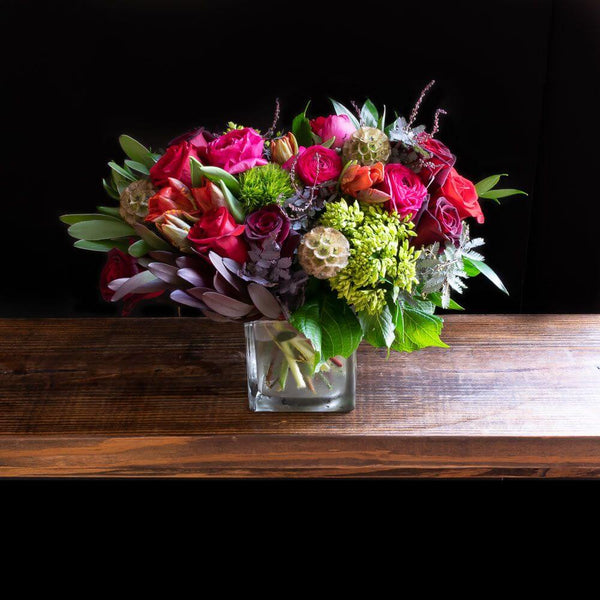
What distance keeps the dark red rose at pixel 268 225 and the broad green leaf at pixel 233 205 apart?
0.05ft

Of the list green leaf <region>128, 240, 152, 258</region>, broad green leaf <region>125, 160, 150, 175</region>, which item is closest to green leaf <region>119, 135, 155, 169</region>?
broad green leaf <region>125, 160, 150, 175</region>

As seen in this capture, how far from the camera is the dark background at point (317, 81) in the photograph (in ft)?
4.48

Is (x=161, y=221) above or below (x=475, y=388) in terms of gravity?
above

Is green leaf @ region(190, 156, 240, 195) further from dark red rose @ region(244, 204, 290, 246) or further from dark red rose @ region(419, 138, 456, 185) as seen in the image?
dark red rose @ region(419, 138, 456, 185)

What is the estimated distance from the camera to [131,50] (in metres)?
1.39

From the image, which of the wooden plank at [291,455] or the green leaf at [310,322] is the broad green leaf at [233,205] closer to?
the green leaf at [310,322]

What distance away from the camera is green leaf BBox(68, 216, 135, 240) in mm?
991

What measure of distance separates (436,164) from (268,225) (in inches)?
8.0

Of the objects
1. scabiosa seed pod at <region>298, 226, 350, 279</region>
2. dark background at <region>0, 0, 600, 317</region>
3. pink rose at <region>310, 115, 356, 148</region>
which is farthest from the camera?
dark background at <region>0, 0, 600, 317</region>

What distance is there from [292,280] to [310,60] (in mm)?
611

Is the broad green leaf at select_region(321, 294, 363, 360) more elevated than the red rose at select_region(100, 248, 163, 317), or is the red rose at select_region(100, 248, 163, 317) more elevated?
the red rose at select_region(100, 248, 163, 317)
